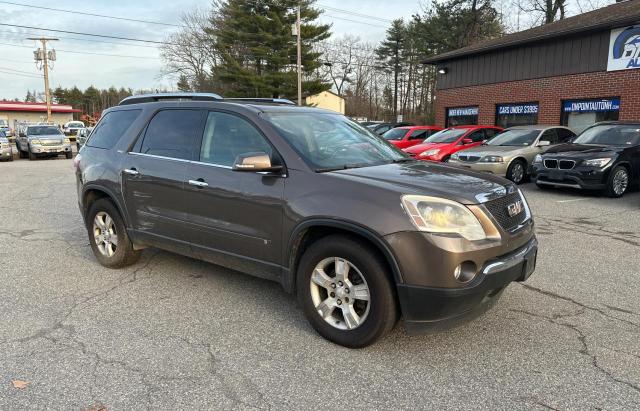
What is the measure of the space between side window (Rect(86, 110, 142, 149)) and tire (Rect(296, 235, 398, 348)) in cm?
283

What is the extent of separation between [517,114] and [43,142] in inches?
869

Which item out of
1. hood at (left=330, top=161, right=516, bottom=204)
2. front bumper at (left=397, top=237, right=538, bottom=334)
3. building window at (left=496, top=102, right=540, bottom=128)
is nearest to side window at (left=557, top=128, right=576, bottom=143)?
building window at (left=496, top=102, right=540, bottom=128)

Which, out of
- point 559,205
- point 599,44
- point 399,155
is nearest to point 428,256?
point 399,155

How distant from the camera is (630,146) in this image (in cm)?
1037

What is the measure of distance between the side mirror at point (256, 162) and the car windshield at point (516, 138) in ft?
35.5

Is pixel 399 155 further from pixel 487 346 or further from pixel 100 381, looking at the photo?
pixel 100 381

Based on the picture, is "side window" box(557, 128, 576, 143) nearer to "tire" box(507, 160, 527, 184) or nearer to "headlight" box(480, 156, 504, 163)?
"tire" box(507, 160, 527, 184)

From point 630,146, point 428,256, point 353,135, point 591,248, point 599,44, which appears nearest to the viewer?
point 428,256

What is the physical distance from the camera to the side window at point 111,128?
5.25 m

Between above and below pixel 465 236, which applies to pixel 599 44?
above

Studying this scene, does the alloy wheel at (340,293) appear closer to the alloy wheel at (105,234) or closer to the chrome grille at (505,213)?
the chrome grille at (505,213)

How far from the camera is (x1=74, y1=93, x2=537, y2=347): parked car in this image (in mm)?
3129

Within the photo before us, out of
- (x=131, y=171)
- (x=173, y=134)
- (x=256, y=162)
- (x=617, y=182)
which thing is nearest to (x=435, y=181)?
(x=256, y=162)

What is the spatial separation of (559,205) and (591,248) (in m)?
3.53
